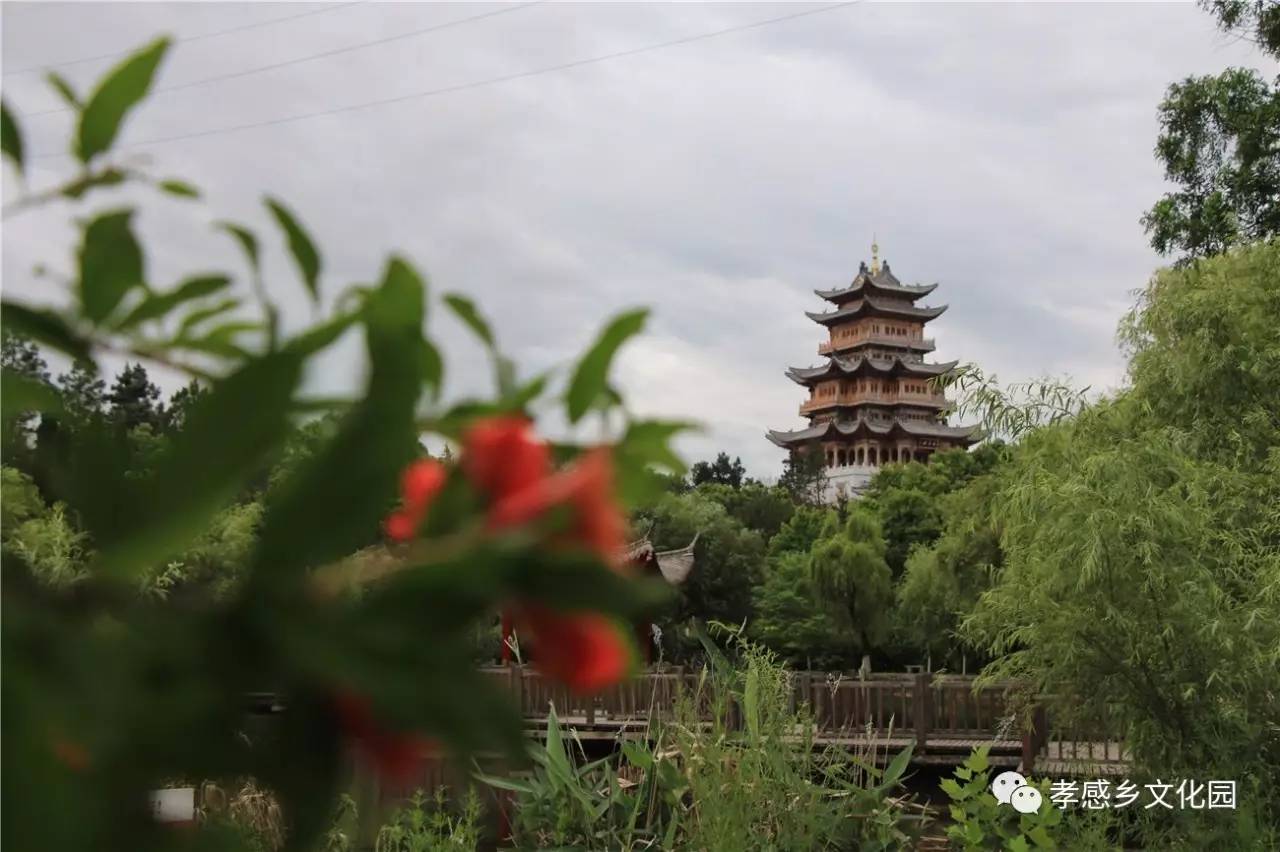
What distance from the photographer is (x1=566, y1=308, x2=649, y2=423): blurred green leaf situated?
215 mm

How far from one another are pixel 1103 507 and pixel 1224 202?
4.58m

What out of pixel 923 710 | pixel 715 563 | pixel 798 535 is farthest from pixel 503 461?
pixel 798 535

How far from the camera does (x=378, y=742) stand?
0.56 ft

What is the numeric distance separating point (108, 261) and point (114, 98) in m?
0.03

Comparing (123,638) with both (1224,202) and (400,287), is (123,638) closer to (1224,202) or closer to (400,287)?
(400,287)

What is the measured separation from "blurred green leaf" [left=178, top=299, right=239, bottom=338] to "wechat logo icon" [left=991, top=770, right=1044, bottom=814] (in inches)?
92.7

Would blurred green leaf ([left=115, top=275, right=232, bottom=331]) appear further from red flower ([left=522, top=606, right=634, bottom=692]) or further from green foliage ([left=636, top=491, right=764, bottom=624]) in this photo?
green foliage ([left=636, top=491, right=764, bottom=624])

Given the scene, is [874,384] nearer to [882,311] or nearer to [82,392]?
[882,311]

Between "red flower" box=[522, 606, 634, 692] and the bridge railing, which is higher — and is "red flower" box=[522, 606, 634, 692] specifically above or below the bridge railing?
above

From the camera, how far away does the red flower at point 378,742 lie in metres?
0.17

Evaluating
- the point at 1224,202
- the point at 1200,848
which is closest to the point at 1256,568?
the point at 1200,848

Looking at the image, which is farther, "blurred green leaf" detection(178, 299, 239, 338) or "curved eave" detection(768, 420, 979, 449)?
"curved eave" detection(768, 420, 979, 449)

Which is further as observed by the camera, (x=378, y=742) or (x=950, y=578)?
(x=950, y=578)

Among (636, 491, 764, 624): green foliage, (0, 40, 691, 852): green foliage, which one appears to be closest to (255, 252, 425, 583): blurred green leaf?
(0, 40, 691, 852): green foliage
